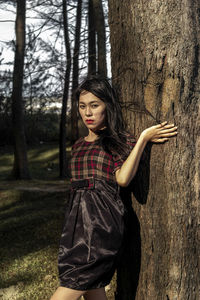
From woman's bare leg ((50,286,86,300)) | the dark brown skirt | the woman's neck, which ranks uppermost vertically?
the woman's neck

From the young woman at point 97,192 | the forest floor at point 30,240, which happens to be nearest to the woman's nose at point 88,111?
the young woman at point 97,192

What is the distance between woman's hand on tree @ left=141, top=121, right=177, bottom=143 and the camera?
8.75 feet

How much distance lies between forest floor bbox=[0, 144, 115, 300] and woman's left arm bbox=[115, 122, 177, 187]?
204 cm

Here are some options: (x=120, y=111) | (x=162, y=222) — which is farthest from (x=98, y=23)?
(x=162, y=222)

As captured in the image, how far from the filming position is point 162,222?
2.77 metres

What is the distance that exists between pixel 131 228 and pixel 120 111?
94cm

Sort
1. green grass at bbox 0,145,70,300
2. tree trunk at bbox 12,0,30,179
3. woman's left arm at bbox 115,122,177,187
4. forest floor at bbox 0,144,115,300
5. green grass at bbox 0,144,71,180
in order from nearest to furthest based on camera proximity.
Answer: woman's left arm at bbox 115,122,177,187 < forest floor at bbox 0,144,115,300 < green grass at bbox 0,145,70,300 < tree trunk at bbox 12,0,30,179 < green grass at bbox 0,144,71,180

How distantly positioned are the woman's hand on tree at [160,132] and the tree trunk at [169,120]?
0.16 ft

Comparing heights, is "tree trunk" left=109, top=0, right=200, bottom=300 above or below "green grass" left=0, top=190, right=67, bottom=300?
above

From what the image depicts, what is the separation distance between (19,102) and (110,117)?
34.2ft

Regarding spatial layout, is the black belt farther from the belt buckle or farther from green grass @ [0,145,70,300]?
green grass @ [0,145,70,300]

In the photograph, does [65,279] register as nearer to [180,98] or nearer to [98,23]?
[180,98]

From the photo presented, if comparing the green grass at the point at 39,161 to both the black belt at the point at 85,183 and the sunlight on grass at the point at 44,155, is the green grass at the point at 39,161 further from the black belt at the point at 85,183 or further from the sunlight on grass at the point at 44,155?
the black belt at the point at 85,183

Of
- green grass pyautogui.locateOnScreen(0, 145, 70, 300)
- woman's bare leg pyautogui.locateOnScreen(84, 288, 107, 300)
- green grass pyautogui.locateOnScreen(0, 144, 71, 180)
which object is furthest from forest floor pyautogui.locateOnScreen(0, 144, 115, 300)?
green grass pyautogui.locateOnScreen(0, 144, 71, 180)
